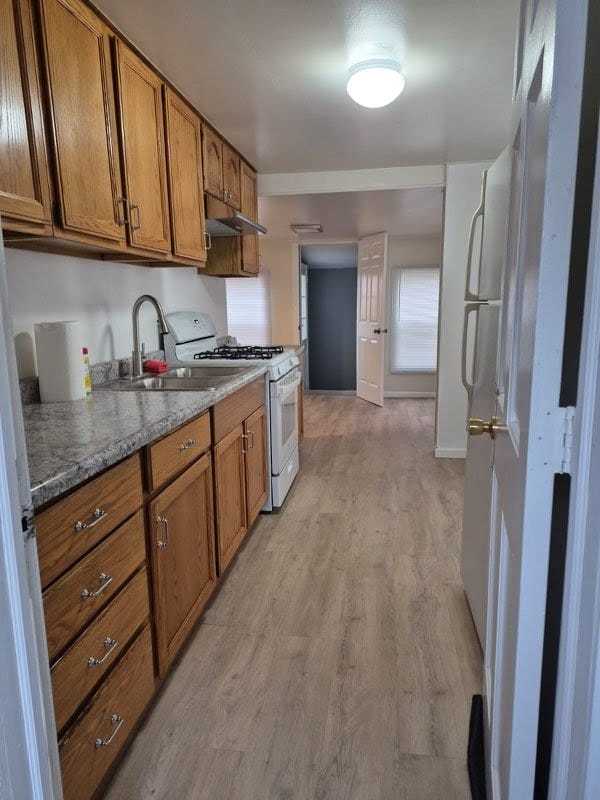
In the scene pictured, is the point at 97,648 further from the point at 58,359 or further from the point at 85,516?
the point at 58,359

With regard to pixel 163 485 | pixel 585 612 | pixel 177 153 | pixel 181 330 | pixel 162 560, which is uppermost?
pixel 177 153

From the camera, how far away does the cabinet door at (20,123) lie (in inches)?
49.6

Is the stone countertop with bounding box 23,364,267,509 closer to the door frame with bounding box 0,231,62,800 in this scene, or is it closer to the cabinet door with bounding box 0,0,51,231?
the door frame with bounding box 0,231,62,800

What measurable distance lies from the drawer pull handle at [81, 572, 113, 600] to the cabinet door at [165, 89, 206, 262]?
1.53 metres

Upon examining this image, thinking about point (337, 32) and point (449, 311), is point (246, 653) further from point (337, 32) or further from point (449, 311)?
point (449, 311)

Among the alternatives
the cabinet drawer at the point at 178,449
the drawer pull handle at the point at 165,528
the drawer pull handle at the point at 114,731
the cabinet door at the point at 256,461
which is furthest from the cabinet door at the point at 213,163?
the drawer pull handle at the point at 114,731

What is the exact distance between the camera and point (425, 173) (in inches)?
144

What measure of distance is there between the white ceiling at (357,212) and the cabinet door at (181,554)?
9.05ft

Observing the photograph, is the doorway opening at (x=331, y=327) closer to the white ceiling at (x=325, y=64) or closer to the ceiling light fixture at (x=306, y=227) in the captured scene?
the ceiling light fixture at (x=306, y=227)

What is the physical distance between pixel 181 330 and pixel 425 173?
6.95 feet

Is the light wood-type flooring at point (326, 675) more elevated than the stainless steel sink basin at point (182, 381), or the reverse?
the stainless steel sink basin at point (182, 381)

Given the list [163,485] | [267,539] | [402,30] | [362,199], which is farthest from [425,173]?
[163,485]

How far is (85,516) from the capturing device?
112cm

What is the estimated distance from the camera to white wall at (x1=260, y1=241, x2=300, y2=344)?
6.49m
